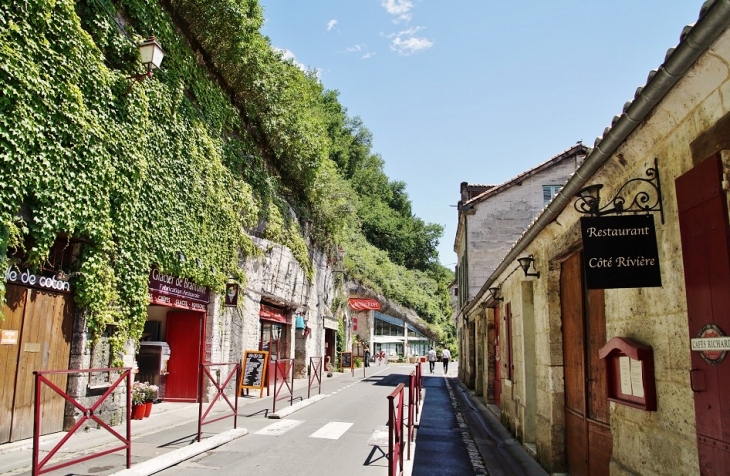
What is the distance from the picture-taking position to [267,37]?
18469mm

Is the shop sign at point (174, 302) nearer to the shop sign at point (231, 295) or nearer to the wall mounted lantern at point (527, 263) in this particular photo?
the shop sign at point (231, 295)

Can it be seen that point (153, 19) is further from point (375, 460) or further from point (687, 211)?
point (687, 211)

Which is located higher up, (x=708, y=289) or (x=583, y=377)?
(x=708, y=289)

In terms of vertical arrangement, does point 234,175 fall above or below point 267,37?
below

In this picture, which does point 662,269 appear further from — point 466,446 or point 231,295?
point 231,295

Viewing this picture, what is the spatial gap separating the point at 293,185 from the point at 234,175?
5.63 meters

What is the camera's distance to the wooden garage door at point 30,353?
24.3ft

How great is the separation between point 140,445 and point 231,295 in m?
6.27

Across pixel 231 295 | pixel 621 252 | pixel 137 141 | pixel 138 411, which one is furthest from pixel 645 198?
pixel 231 295

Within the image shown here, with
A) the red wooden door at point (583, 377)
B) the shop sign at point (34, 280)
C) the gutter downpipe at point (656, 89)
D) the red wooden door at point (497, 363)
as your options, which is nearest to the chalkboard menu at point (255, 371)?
the shop sign at point (34, 280)

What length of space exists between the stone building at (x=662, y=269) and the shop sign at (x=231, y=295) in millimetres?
A: 9717

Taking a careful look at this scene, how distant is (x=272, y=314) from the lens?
58.5ft

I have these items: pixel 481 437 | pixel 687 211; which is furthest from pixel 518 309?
pixel 687 211

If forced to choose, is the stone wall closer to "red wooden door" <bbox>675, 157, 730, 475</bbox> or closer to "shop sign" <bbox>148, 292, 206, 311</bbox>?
"red wooden door" <bbox>675, 157, 730, 475</bbox>
